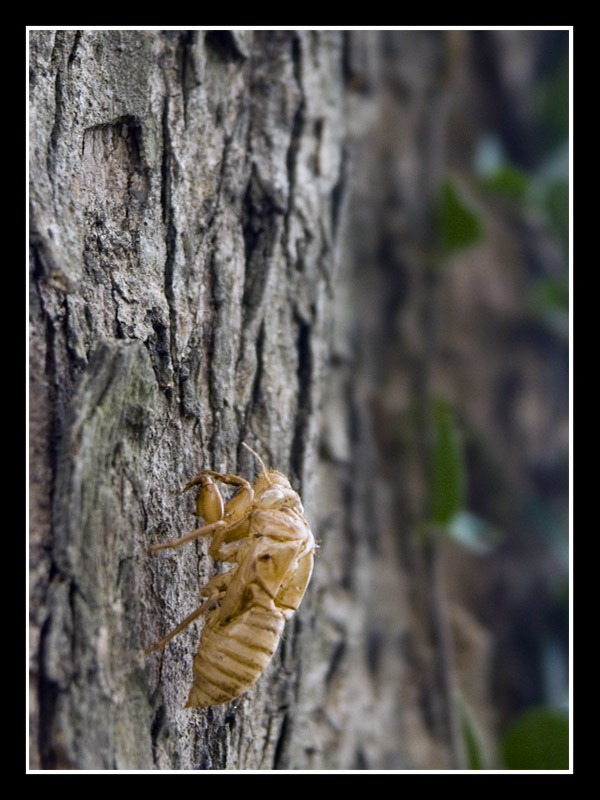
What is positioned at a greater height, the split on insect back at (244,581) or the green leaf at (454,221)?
the green leaf at (454,221)

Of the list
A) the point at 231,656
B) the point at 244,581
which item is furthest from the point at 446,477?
the point at 231,656

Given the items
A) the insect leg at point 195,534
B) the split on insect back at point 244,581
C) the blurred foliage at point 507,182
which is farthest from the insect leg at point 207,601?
the blurred foliage at point 507,182

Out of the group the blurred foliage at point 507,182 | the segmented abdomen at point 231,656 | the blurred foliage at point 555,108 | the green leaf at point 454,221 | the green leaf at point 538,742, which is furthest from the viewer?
the blurred foliage at point 555,108

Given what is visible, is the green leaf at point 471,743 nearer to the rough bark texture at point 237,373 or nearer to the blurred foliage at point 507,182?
the rough bark texture at point 237,373

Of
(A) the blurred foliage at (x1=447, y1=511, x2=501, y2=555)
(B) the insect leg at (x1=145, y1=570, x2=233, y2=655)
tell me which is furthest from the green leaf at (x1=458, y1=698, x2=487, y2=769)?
(B) the insect leg at (x1=145, y1=570, x2=233, y2=655)

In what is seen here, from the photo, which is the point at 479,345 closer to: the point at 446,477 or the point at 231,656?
the point at 446,477
